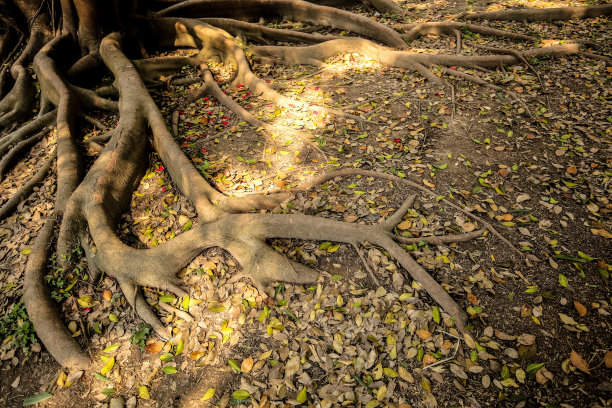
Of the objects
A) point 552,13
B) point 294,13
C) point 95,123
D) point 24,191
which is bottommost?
point 24,191

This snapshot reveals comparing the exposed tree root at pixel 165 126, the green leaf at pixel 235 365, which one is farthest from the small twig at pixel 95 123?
the green leaf at pixel 235 365

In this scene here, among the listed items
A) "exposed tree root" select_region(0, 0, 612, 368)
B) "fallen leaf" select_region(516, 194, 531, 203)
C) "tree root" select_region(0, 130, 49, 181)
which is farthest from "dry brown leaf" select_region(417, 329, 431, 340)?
"tree root" select_region(0, 130, 49, 181)

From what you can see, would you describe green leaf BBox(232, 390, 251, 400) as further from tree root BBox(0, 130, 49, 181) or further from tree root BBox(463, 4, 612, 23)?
tree root BBox(463, 4, 612, 23)

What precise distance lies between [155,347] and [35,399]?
3.03 feet

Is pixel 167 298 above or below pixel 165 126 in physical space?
below

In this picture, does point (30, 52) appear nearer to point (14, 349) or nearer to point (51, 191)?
point (51, 191)

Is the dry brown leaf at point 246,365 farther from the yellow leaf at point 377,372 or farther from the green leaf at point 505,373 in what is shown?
the green leaf at point 505,373

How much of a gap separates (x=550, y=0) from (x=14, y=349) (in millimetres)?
11443

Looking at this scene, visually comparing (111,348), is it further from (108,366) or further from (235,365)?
(235,365)

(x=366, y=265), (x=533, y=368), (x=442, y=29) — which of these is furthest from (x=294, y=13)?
(x=533, y=368)

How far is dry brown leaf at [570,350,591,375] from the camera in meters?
2.36

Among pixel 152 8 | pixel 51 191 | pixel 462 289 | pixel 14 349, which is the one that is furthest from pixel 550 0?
pixel 14 349

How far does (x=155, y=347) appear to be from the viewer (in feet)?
9.40

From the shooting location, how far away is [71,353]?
2.78 meters
